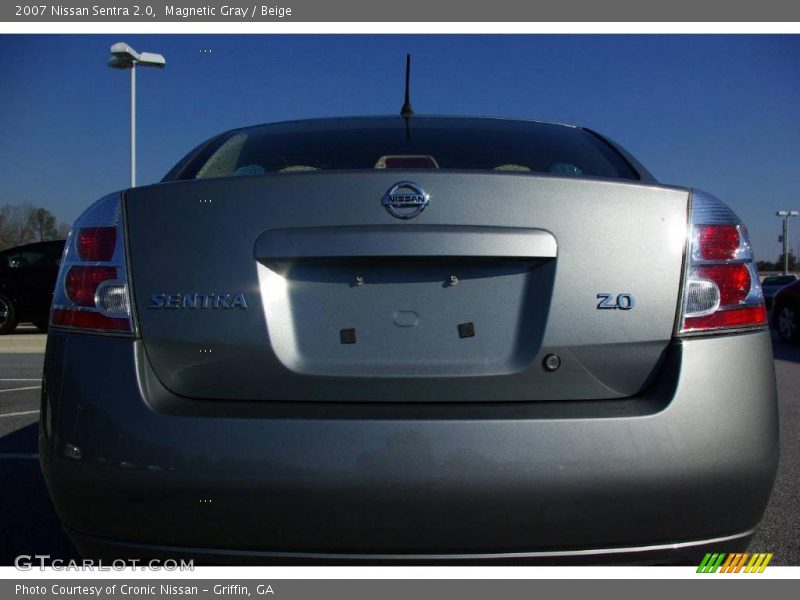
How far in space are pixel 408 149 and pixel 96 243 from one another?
1072 millimetres

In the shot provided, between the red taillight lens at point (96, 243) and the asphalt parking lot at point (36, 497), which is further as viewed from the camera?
the asphalt parking lot at point (36, 497)

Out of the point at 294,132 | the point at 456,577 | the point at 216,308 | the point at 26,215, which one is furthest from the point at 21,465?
the point at 26,215

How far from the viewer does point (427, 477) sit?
154 cm

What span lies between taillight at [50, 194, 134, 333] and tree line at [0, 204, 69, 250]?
3147cm

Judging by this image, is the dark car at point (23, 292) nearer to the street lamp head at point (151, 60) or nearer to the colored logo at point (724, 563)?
the street lamp head at point (151, 60)

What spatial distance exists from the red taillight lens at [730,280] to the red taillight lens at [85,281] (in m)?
1.42

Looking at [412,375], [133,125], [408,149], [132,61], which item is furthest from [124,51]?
[412,375]

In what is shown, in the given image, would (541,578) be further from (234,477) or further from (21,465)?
(21,465)

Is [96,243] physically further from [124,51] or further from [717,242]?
[124,51]

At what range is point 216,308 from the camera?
1679 millimetres

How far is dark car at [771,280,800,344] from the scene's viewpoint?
12234 mm

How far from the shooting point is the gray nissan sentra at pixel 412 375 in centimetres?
155

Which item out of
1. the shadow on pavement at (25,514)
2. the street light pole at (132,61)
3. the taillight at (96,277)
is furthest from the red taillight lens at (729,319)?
the street light pole at (132,61)

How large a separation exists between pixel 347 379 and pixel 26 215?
35.5m
